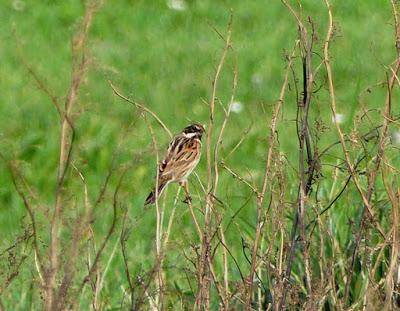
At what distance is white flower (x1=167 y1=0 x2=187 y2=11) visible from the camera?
11.1 meters

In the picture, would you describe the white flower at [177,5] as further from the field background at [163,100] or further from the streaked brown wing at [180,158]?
the streaked brown wing at [180,158]

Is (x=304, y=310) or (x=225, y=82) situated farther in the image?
(x=225, y=82)

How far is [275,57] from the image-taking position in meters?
10.0

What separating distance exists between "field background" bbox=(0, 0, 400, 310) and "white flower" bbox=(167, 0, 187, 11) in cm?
3

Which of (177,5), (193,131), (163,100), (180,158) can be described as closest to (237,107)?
(163,100)

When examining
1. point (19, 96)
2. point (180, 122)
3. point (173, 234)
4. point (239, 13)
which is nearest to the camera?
point (173, 234)

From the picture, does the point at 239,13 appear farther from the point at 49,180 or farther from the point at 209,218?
the point at 209,218

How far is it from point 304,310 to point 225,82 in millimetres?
5684

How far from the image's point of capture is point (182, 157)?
5.34 metres

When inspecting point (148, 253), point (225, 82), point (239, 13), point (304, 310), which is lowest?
point (304, 310)

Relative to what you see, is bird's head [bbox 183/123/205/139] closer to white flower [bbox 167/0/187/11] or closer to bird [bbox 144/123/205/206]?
bird [bbox 144/123/205/206]

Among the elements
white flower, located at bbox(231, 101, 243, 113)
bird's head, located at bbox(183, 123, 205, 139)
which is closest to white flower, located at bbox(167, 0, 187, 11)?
white flower, located at bbox(231, 101, 243, 113)

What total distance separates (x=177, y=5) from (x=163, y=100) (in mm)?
2452

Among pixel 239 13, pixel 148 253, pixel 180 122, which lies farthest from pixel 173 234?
pixel 239 13
